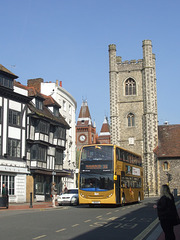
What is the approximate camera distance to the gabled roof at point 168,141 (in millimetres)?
57812

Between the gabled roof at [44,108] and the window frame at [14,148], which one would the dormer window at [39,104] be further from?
the window frame at [14,148]

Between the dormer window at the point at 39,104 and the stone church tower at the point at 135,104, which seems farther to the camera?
the stone church tower at the point at 135,104

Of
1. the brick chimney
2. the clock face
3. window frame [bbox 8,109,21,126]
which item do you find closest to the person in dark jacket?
window frame [bbox 8,109,21,126]

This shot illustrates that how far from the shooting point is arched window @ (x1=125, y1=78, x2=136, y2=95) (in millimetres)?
60106

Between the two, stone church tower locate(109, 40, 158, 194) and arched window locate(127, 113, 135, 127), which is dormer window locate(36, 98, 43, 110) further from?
arched window locate(127, 113, 135, 127)

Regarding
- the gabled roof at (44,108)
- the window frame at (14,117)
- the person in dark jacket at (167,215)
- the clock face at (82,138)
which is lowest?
the person in dark jacket at (167,215)

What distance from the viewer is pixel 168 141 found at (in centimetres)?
5975

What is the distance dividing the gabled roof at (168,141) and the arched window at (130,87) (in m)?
7.87

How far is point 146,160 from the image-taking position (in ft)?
185

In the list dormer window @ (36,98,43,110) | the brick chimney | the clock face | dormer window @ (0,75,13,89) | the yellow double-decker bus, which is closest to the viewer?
the yellow double-decker bus

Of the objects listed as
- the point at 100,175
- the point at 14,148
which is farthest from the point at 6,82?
the point at 100,175

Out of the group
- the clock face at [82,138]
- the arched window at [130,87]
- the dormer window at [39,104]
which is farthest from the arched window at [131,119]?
the clock face at [82,138]

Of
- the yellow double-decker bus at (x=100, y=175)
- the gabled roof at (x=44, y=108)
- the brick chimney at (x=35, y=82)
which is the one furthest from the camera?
the brick chimney at (x=35, y=82)

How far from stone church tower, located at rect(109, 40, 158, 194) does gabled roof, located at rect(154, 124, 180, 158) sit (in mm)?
1686
